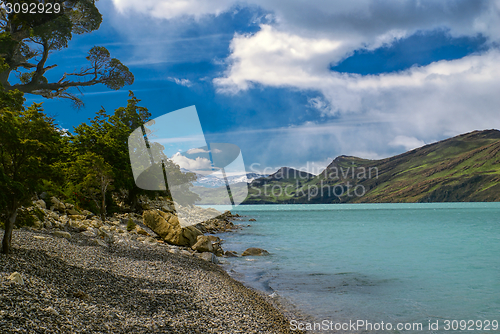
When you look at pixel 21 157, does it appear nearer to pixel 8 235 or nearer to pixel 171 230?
pixel 8 235

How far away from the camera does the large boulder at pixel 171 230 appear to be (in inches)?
950

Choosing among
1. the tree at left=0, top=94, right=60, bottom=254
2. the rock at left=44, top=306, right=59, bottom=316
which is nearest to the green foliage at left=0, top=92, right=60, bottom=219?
the tree at left=0, top=94, right=60, bottom=254

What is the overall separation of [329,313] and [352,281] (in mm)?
6239

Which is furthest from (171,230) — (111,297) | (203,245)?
(111,297)

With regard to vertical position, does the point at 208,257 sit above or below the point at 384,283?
above

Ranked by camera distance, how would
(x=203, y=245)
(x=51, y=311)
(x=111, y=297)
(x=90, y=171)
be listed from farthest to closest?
(x=90, y=171)
(x=203, y=245)
(x=111, y=297)
(x=51, y=311)

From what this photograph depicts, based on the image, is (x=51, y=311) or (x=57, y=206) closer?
(x=51, y=311)

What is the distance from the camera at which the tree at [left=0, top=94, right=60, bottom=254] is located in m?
9.59

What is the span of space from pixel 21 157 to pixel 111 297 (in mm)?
5956

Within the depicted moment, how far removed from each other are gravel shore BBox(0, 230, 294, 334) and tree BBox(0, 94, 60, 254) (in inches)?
61.9

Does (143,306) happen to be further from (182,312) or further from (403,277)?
(403,277)

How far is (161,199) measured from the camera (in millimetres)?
58750

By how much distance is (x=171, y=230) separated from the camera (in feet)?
82.0

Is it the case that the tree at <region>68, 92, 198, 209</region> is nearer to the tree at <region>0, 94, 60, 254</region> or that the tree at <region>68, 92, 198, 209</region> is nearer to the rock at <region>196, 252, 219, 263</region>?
the rock at <region>196, 252, 219, 263</region>
